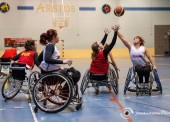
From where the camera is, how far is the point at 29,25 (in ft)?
60.0

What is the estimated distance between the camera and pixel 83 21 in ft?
62.6

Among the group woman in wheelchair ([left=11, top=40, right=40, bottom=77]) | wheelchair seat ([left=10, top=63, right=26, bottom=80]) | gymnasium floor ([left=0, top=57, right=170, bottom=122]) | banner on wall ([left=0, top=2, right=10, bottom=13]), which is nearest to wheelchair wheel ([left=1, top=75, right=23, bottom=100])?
gymnasium floor ([left=0, top=57, right=170, bottom=122])

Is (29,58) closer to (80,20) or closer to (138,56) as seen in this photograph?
(138,56)

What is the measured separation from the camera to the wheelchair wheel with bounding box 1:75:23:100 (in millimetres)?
5863

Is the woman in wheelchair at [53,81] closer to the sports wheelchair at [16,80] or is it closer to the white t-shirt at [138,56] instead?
the sports wheelchair at [16,80]

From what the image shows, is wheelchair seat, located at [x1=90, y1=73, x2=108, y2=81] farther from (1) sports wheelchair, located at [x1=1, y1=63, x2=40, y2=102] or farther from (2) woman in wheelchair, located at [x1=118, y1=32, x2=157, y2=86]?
(1) sports wheelchair, located at [x1=1, y1=63, x2=40, y2=102]

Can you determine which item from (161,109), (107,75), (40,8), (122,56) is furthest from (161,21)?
(161,109)

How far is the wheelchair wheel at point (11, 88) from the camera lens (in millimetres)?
5863

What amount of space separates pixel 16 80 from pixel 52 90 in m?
1.25

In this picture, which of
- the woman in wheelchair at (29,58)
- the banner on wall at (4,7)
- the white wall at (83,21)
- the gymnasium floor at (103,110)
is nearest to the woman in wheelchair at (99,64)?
the gymnasium floor at (103,110)

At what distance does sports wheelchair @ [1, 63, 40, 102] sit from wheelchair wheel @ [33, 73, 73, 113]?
54 cm

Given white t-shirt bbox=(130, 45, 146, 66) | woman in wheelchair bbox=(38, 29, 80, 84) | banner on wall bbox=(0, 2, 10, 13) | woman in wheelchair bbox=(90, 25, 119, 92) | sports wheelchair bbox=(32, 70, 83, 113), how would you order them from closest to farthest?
sports wheelchair bbox=(32, 70, 83, 113)
woman in wheelchair bbox=(38, 29, 80, 84)
white t-shirt bbox=(130, 45, 146, 66)
woman in wheelchair bbox=(90, 25, 119, 92)
banner on wall bbox=(0, 2, 10, 13)

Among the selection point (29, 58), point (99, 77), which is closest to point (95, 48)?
point (99, 77)

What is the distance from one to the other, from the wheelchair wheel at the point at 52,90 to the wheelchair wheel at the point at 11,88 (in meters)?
1.09
